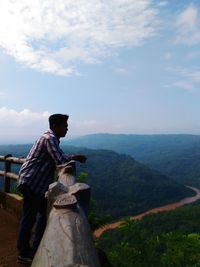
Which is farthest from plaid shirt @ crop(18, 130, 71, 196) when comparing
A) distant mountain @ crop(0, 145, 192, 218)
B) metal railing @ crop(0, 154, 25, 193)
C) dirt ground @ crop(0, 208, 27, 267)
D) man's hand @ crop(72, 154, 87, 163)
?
distant mountain @ crop(0, 145, 192, 218)

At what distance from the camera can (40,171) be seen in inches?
156

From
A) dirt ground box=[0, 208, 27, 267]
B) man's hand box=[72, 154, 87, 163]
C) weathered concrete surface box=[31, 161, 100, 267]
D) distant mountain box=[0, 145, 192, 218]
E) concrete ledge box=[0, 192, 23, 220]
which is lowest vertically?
distant mountain box=[0, 145, 192, 218]

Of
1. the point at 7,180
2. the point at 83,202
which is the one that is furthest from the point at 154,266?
the point at 83,202

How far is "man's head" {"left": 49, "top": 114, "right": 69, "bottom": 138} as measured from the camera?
3.85 meters

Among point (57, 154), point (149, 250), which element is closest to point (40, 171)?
point (57, 154)

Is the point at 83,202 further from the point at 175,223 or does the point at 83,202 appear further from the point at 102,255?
the point at 175,223

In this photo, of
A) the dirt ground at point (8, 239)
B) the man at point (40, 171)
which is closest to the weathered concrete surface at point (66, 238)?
the man at point (40, 171)

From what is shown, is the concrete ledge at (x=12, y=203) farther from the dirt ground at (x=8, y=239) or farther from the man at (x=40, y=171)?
the man at (x=40, y=171)

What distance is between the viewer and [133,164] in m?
157

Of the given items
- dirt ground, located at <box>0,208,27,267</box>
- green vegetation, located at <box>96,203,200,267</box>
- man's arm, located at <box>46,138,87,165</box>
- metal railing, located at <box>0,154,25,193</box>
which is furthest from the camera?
green vegetation, located at <box>96,203,200,267</box>

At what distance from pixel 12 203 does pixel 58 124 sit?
14.7ft

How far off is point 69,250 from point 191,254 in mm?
7875

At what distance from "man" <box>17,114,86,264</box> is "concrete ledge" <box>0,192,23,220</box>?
3.27 meters

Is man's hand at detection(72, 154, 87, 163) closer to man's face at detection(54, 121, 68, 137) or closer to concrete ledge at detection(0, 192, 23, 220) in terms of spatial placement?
man's face at detection(54, 121, 68, 137)
